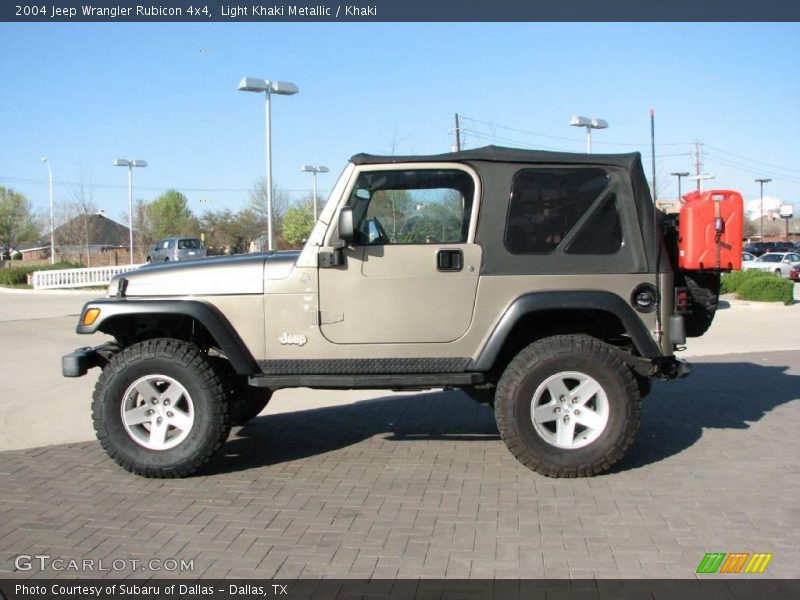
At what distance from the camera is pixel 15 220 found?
66250mm

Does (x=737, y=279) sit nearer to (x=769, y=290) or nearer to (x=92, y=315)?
(x=769, y=290)

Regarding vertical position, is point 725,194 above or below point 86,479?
above

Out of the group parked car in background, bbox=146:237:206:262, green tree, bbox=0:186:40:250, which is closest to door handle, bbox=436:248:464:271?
parked car in background, bbox=146:237:206:262

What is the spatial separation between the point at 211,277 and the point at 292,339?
74 cm

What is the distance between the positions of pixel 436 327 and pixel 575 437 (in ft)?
4.13

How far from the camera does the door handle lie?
545 centimetres

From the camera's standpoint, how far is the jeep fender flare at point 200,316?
5430mm

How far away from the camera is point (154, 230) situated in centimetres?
6169

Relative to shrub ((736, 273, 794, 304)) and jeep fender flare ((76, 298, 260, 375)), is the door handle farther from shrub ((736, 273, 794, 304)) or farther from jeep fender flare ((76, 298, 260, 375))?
shrub ((736, 273, 794, 304))

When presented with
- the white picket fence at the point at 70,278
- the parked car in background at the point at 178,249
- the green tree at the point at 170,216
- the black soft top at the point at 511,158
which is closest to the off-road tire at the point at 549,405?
the black soft top at the point at 511,158

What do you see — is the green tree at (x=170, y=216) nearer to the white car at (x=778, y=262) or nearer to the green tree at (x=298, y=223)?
the green tree at (x=298, y=223)

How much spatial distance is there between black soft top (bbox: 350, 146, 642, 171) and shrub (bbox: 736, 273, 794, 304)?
15815 mm
